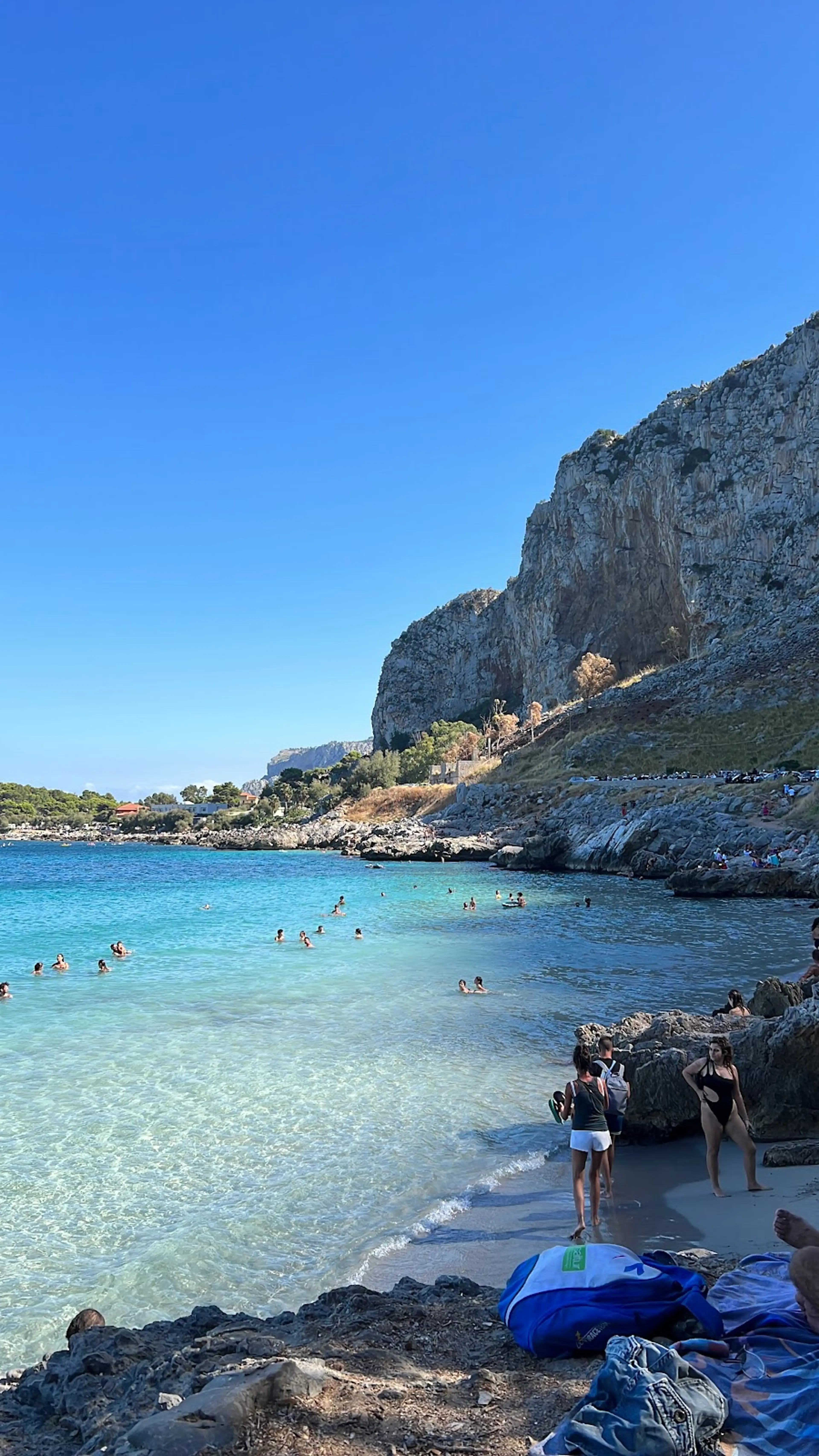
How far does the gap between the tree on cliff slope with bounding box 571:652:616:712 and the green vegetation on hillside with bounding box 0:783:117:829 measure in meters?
92.8

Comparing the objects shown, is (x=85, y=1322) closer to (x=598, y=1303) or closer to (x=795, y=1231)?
(x=598, y=1303)

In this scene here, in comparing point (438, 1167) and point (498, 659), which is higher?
point (498, 659)

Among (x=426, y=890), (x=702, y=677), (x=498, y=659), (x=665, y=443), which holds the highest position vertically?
(x=665, y=443)

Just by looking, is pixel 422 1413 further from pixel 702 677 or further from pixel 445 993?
pixel 702 677

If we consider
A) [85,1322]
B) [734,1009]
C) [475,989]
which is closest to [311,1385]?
[85,1322]

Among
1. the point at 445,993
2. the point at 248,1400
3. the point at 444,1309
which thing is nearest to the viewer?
the point at 248,1400

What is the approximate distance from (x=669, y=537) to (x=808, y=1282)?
94.0 metres

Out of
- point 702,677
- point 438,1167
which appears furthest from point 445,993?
point 702,677

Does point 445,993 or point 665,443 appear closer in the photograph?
point 445,993

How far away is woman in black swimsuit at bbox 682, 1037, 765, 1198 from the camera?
684 cm

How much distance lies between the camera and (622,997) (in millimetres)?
14680

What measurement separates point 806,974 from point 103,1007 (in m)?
11.3

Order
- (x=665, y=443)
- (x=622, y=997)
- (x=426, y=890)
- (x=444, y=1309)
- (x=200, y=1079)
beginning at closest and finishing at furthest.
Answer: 1. (x=444, y=1309)
2. (x=200, y=1079)
3. (x=622, y=997)
4. (x=426, y=890)
5. (x=665, y=443)

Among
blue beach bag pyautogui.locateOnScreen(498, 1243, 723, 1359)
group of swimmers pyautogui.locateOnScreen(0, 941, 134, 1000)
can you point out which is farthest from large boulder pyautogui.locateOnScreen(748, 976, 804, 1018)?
group of swimmers pyautogui.locateOnScreen(0, 941, 134, 1000)
